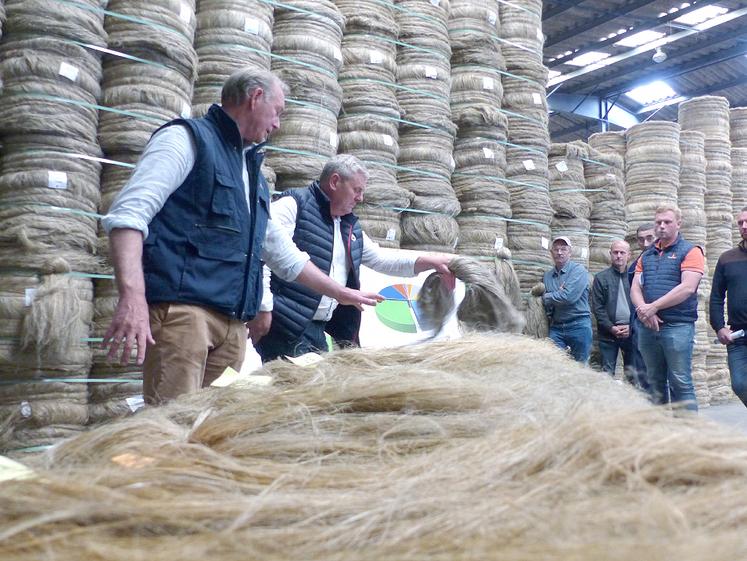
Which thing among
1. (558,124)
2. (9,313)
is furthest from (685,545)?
(558,124)

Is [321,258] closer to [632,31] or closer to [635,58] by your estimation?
[632,31]

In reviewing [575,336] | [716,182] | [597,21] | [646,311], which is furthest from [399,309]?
[597,21]

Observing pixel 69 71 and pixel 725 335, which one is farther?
pixel 725 335

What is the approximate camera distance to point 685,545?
0.72 meters

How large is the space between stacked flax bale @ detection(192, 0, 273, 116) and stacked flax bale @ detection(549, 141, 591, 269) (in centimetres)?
385

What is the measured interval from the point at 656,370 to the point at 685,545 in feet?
19.1

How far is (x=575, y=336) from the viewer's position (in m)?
6.92

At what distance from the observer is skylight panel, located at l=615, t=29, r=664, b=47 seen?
15.2 metres

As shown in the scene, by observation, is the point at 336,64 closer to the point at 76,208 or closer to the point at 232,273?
the point at 76,208

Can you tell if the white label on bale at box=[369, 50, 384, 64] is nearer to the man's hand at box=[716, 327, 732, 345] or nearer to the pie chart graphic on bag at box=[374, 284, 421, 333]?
the pie chart graphic on bag at box=[374, 284, 421, 333]

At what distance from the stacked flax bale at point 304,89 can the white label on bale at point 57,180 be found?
1518 mm

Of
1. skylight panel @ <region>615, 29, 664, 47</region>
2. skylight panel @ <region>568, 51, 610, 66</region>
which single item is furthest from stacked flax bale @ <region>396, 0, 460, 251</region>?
skylight panel @ <region>568, 51, 610, 66</region>

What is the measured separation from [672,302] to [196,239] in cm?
428

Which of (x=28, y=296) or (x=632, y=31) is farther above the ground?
(x=632, y=31)
